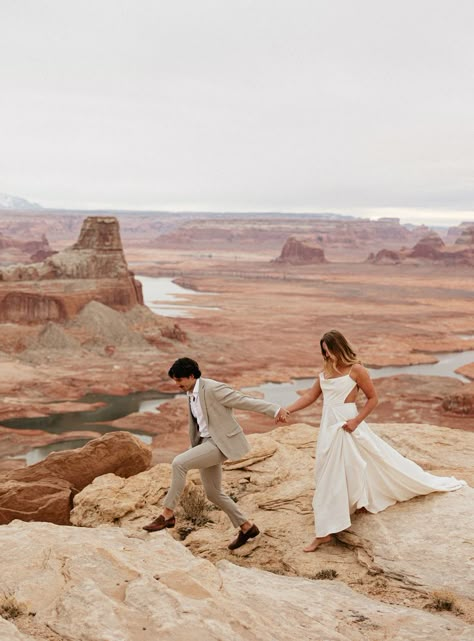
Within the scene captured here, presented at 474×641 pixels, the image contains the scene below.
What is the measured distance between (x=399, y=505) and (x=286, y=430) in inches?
143

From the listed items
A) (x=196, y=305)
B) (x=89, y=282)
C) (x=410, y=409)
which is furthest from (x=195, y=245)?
(x=410, y=409)

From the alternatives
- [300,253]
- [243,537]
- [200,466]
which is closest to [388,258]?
[300,253]

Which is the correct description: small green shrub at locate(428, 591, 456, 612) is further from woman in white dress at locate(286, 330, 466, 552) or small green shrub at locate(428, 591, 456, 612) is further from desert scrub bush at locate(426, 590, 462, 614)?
woman in white dress at locate(286, 330, 466, 552)

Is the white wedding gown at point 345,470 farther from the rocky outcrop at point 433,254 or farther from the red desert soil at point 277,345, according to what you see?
the rocky outcrop at point 433,254

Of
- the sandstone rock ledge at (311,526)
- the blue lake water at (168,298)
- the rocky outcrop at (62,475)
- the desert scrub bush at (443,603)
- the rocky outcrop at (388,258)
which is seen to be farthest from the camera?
the rocky outcrop at (388,258)

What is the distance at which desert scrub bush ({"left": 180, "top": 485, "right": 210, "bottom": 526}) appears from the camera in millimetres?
6109

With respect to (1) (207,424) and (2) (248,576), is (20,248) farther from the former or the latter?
(2) (248,576)

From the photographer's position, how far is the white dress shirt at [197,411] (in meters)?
5.10

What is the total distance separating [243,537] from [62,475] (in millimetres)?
3459

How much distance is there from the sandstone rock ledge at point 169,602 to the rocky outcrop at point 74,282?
3418 centimetres

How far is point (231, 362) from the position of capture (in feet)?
121

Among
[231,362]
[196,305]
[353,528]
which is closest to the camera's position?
[353,528]

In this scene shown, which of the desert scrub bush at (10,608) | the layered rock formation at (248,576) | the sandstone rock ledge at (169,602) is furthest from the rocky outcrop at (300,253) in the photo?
the desert scrub bush at (10,608)

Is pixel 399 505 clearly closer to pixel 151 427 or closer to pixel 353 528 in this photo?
pixel 353 528
